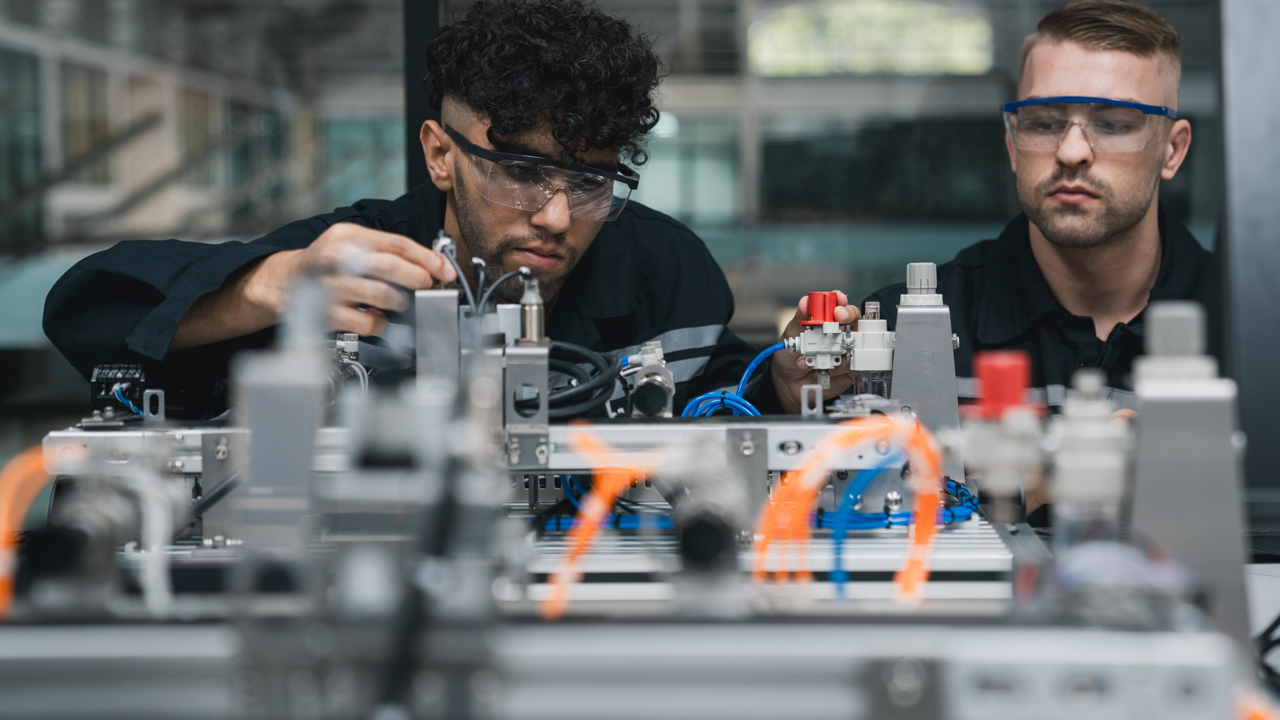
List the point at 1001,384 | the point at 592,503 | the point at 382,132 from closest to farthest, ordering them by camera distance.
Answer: the point at 1001,384
the point at 592,503
the point at 382,132

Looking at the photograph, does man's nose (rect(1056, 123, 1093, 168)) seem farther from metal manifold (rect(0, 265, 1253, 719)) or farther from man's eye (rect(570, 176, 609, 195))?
metal manifold (rect(0, 265, 1253, 719))

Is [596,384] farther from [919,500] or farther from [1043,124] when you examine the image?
[1043,124]

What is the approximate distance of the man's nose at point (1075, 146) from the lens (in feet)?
5.53

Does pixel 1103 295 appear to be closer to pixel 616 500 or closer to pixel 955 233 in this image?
pixel 616 500

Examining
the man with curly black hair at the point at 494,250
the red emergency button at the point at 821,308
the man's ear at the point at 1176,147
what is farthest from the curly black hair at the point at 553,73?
the man's ear at the point at 1176,147

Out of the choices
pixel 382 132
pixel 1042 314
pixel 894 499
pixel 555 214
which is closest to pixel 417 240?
pixel 555 214

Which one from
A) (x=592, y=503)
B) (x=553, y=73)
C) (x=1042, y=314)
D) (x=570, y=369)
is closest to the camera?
(x=592, y=503)

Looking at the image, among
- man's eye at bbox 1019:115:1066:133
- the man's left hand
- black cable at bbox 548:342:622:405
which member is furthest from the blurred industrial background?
black cable at bbox 548:342:622:405

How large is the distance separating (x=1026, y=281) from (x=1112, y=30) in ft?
1.63

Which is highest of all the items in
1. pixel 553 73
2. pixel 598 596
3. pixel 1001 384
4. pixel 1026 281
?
pixel 553 73

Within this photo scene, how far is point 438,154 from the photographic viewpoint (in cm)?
180

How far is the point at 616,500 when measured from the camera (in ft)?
3.61

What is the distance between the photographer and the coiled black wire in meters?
0.96

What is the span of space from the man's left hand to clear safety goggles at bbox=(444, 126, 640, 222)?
365mm
